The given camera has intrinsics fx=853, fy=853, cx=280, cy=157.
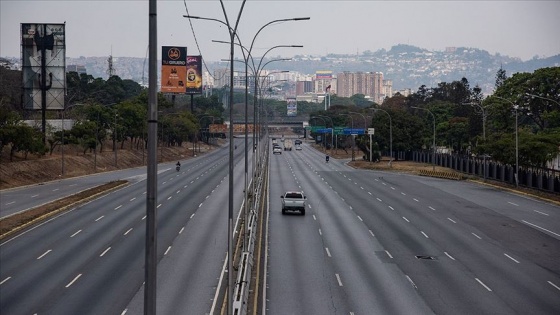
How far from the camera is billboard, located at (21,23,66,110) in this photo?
3617 inches

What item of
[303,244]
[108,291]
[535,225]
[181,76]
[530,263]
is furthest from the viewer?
[181,76]

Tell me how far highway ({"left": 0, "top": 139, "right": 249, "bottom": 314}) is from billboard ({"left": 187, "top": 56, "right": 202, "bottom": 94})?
121 metres

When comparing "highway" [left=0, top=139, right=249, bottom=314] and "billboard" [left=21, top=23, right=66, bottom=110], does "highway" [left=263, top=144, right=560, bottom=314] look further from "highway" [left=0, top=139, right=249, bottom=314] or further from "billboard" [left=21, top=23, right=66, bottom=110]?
"billboard" [left=21, top=23, right=66, bottom=110]

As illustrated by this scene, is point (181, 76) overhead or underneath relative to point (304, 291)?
overhead

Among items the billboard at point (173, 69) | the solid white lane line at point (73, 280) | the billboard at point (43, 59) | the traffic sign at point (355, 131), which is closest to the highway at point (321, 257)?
the solid white lane line at point (73, 280)

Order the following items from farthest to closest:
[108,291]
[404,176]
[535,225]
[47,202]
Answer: [404,176]
[47,202]
[535,225]
[108,291]

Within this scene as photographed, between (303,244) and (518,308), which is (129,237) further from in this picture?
(518,308)

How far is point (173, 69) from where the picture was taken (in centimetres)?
15750

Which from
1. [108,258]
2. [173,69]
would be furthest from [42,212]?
[173,69]

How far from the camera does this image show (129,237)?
47219 mm

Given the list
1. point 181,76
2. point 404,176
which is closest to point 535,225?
point 404,176

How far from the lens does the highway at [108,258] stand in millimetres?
30609

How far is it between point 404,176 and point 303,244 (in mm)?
59523

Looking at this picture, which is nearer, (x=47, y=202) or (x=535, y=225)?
(x=535, y=225)
